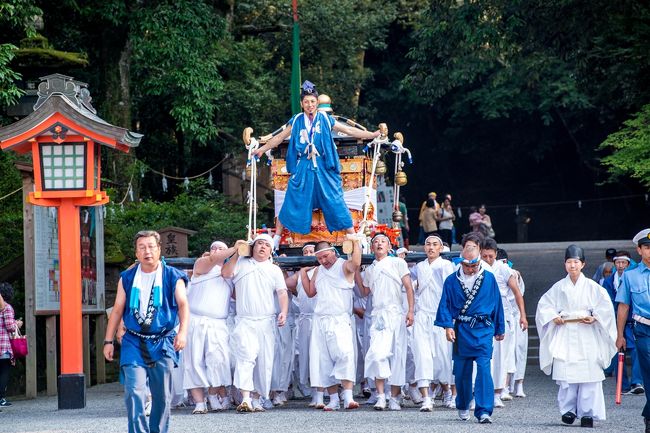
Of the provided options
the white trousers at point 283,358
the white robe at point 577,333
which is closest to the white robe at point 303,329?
the white trousers at point 283,358

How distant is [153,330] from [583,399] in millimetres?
4421

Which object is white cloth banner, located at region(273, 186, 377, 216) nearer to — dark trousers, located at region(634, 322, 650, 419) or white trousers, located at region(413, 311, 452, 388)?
white trousers, located at region(413, 311, 452, 388)

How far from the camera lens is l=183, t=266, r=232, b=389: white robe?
12.7m

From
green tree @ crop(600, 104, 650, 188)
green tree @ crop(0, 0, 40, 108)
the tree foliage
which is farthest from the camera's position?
the tree foliage

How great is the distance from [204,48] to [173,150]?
7021 mm

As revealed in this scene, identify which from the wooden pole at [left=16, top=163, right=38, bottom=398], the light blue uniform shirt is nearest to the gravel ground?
the light blue uniform shirt

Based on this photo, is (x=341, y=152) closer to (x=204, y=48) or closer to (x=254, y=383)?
(x=254, y=383)

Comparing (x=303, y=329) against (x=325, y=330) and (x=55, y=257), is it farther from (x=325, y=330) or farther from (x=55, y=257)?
(x=55, y=257)

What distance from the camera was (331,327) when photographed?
1298 cm

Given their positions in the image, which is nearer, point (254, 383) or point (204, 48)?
point (254, 383)

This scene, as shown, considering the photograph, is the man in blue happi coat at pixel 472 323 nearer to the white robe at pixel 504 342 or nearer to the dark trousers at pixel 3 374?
the white robe at pixel 504 342

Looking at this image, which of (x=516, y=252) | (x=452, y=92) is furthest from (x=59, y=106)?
(x=452, y=92)

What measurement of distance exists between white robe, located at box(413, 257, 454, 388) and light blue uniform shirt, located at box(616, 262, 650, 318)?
2580 millimetres

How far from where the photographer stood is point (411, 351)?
43.5ft
